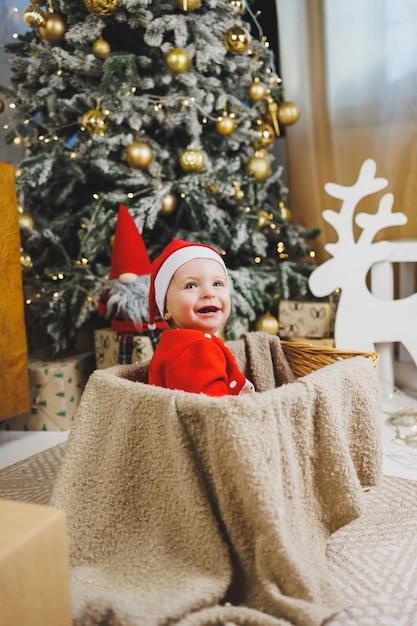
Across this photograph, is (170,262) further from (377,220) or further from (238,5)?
(238,5)

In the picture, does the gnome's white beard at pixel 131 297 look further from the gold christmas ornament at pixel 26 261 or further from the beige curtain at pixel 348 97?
the beige curtain at pixel 348 97

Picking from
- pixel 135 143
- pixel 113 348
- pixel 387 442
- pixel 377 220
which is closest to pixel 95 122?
pixel 135 143

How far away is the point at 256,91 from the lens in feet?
6.17

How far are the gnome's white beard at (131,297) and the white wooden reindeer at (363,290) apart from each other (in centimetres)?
51

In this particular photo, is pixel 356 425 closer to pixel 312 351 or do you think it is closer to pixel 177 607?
pixel 312 351

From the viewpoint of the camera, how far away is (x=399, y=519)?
107 cm

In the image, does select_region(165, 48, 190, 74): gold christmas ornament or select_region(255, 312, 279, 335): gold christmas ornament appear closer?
select_region(165, 48, 190, 74): gold christmas ornament

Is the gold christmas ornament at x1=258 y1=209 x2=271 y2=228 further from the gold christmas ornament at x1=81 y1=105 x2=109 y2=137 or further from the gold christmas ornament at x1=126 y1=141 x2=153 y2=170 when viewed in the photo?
the gold christmas ornament at x1=81 y1=105 x2=109 y2=137

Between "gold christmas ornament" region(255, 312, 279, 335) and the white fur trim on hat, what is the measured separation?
699 mm

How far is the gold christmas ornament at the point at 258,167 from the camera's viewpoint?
6.28ft

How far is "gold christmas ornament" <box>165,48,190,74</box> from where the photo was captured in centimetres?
165

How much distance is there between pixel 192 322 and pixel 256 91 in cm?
109

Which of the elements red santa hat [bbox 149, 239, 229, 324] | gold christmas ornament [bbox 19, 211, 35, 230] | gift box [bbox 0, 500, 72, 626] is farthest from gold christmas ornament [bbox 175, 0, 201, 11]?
gift box [bbox 0, 500, 72, 626]

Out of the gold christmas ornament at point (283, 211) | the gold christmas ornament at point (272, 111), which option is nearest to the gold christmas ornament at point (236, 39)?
the gold christmas ornament at point (272, 111)
